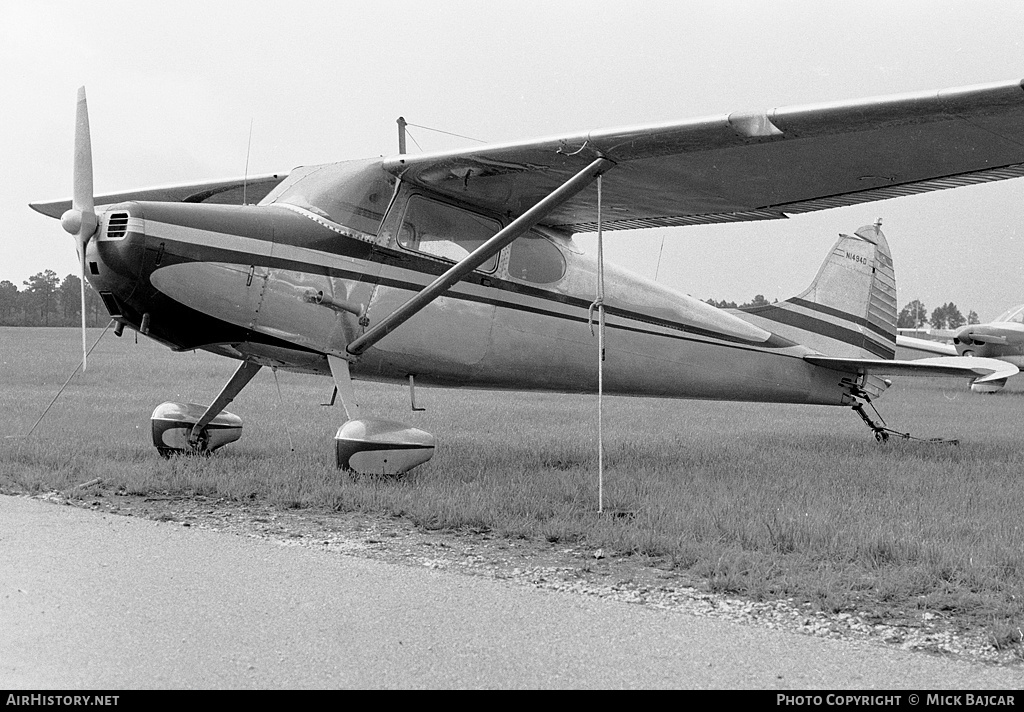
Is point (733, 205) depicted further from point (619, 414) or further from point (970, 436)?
point (619, 414)

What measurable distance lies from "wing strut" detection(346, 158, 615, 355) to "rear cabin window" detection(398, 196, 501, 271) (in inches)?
21.0

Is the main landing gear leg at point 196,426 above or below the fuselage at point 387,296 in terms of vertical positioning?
below

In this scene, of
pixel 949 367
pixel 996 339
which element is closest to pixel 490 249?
pixel 949 367

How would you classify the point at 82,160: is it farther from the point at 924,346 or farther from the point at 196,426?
the point at 924,346

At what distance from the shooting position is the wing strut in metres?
6.29

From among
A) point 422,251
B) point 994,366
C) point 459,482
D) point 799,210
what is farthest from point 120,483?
point 994,366

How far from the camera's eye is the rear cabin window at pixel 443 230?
7207 mm

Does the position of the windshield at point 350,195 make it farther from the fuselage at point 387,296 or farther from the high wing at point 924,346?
the high wing at point 924,346

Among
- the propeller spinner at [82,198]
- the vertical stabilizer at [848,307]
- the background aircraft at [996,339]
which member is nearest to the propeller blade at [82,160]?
the propeller spinner at [82,198]

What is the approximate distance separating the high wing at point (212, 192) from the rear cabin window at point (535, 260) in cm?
253

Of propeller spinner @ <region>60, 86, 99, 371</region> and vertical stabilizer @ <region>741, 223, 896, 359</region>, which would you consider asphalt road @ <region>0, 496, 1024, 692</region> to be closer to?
propeller spinner @ <region>60, 86, 99, 371</region>

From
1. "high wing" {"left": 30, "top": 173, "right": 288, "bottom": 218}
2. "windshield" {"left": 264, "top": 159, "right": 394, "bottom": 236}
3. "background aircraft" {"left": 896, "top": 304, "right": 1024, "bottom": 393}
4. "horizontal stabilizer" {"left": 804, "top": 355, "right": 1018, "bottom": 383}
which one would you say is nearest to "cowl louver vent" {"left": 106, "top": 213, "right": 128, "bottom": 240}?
"windshield" {"left": 264, "top": 159, "right": 394, "bottom": 236}

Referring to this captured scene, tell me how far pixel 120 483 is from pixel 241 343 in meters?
1.29

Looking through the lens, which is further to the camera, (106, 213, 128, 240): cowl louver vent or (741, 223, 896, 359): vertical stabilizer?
(741, 223, 896, 359): vertical stabilizer
